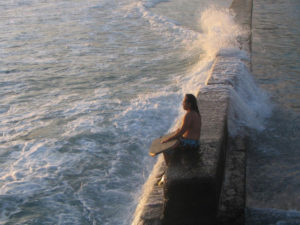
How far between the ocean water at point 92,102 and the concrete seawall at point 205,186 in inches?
21.8

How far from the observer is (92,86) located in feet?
31.9

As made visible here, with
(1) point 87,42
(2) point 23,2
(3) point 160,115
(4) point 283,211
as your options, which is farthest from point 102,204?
(2) point 23,2

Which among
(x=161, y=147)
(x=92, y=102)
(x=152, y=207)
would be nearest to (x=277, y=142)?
(x=161, y=147)

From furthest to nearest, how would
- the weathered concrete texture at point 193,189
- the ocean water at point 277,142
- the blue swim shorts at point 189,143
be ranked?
the ocean water at point 277,142
the blue swim shorts at point 189,143
the weathered concrete texture at point 193,189

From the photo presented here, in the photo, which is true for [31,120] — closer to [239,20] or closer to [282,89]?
[282,89]

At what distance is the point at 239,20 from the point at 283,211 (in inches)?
477

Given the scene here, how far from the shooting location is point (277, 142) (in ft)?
20.5

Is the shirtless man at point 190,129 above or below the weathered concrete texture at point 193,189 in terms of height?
above

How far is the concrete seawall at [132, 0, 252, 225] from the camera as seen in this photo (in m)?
3.93

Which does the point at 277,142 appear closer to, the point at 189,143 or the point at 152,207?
the point at 189,143

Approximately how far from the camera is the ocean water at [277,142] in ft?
15.2

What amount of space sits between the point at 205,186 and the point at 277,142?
278 cm

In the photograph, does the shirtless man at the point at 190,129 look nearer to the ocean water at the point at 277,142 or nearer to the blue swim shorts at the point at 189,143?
the blue swim shorts at the point at 189,143

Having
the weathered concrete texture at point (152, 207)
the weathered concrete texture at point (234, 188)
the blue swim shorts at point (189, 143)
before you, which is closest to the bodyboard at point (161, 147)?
the blue swim shorts at point (189, 143)
